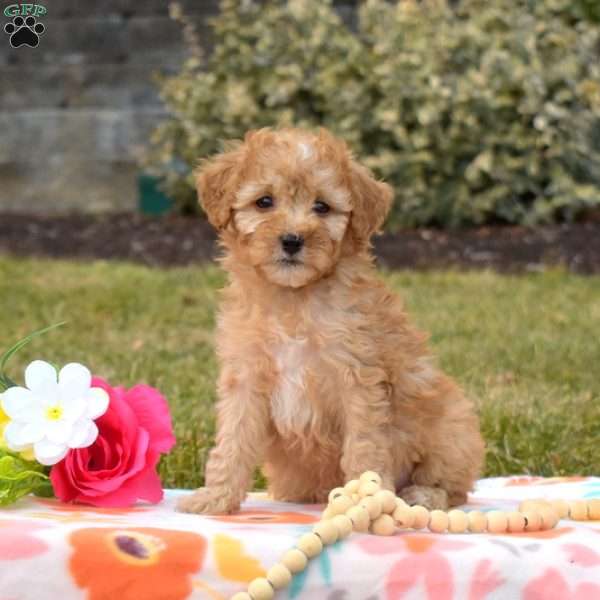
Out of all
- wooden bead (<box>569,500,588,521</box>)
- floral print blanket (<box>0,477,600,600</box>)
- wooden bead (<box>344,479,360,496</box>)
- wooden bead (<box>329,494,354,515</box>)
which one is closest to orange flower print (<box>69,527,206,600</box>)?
floral print blanket (<box>0,477,600,600</box>)

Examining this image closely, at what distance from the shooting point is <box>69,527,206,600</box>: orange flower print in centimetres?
300

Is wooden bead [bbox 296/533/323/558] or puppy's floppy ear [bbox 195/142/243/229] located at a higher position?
puppy's floppy ear [bbox 195/142/243/229]

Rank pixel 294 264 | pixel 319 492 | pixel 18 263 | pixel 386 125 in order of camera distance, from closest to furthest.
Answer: pixel 294 264
pixel 319 492
pixel 18 263
pixel 386 125

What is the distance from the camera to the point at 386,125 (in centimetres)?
1127

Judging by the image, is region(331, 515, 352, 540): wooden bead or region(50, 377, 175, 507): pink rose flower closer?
region(331, 515, 352, 540): wooden bead

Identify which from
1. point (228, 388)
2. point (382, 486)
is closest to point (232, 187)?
point (228, 388)

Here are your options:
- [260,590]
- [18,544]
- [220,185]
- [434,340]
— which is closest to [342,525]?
[260,590]

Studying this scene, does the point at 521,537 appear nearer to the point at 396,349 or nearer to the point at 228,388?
the point at 396,349

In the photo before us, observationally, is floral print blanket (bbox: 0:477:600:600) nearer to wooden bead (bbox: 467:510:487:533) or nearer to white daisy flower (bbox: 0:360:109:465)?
wooden bead (bbox: 467:510:487:533)

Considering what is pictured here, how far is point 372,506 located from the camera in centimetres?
329

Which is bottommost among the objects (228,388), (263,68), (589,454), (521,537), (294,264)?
(589,454)

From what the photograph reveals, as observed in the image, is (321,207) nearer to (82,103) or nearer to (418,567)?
(418,567)

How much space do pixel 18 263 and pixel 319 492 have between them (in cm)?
676

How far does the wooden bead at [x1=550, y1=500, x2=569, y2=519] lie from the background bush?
7.46 meters
